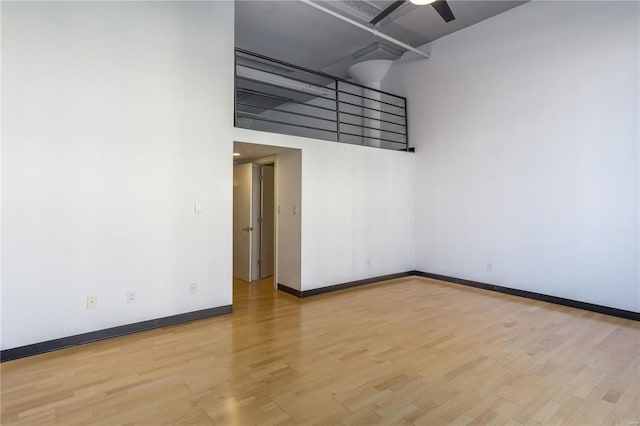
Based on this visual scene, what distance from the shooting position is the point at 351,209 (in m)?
5.41

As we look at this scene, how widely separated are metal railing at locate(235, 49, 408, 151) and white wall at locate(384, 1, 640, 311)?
59cm

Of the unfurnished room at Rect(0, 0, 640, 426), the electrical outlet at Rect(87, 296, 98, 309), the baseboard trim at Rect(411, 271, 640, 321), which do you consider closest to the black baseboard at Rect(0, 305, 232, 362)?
the unfurnished room at Rect(0, 0, 640, 426)

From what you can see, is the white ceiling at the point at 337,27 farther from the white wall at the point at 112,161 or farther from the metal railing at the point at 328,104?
the white wall at the point at 112,161

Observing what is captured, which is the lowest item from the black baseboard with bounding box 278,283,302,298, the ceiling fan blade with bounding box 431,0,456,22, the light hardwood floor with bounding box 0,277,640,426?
the light hardwood floor with bounding box 0,277,640,426

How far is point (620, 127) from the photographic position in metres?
3.95

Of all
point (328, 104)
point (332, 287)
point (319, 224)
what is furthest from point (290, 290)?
point (328, 104)

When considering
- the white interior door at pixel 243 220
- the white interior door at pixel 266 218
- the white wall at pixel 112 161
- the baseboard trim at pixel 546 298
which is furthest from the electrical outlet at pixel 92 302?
the baseboard trim at pixel 546 298

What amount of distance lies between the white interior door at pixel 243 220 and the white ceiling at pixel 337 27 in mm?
2316

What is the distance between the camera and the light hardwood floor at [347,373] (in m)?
2.09

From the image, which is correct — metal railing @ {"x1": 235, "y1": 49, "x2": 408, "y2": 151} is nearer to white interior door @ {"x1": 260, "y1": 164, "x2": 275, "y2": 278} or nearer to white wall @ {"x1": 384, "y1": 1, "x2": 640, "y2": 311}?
white wall @ {"x1": 384, "y1": 1, "x2": 640, "y2": 311}

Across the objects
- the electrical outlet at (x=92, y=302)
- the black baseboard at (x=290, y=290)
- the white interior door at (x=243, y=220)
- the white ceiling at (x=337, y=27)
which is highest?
the white ceiling at (x=337, y=27)

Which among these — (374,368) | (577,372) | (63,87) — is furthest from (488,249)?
(63,87)

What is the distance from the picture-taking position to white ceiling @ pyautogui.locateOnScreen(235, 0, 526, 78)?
192 inches

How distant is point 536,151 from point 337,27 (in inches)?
143
